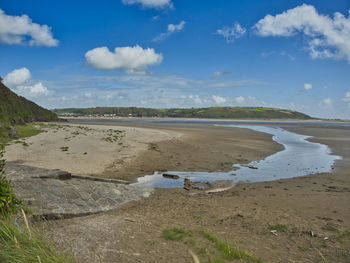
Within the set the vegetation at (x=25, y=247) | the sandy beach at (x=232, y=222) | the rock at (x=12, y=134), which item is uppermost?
the rock at (x=12, y=134)

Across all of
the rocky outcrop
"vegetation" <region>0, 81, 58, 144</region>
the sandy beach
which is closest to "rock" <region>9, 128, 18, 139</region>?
"vegetation" <region>0, 81, 58, 144</region>

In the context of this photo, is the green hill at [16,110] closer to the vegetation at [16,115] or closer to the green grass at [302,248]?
the vegetation at [16,115]

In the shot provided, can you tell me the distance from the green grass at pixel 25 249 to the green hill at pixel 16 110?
35510 millimetres

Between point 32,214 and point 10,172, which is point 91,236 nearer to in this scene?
point 32,214

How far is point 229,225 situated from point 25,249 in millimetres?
6058

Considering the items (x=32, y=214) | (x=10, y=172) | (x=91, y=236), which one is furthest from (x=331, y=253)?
(x=10, y=172)

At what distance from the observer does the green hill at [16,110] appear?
144 ft

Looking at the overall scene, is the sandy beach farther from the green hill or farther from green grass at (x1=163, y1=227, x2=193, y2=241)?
the green hill

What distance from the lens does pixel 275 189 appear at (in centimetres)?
1295

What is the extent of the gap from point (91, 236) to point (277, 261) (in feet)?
16.1

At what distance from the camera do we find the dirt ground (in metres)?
6.18

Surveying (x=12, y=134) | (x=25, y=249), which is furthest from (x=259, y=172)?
(x=12, y=134)

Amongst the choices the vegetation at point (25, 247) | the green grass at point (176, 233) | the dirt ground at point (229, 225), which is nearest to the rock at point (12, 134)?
the dirt ground at point (229, 225)

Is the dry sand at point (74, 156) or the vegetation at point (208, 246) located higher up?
the dry sand at point (74, 156)
